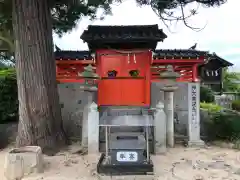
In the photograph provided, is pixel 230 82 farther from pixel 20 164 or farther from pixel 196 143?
pixel 20 164

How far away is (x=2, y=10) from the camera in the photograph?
8055 millimetres

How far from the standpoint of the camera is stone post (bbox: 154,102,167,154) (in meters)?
6.72

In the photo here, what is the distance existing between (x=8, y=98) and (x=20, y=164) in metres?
3.98

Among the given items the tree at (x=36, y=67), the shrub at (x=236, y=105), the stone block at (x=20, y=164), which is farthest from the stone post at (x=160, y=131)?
the shrub at (x=236, y=105)

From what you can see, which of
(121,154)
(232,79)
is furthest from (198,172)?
(232,79)

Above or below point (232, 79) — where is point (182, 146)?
below

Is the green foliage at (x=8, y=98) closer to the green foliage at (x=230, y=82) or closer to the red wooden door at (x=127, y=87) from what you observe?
the red wooden door at (x=127, y=87)

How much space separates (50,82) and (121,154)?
310 centimetres

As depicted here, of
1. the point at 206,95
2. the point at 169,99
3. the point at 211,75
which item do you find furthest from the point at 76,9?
the point at 206,95

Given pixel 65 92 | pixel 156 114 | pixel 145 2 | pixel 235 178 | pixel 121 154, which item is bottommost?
pixel 235 178

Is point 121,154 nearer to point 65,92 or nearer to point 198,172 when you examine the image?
point 198,172

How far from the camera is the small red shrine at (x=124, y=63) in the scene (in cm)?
792

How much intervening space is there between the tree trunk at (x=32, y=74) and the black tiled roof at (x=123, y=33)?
4.58 ft

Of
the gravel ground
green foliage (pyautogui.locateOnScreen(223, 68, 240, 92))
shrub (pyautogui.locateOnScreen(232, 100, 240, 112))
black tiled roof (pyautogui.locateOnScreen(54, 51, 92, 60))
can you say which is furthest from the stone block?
green foliage (pyautogui.locateOnScreen(223, 68, 240, 92))
